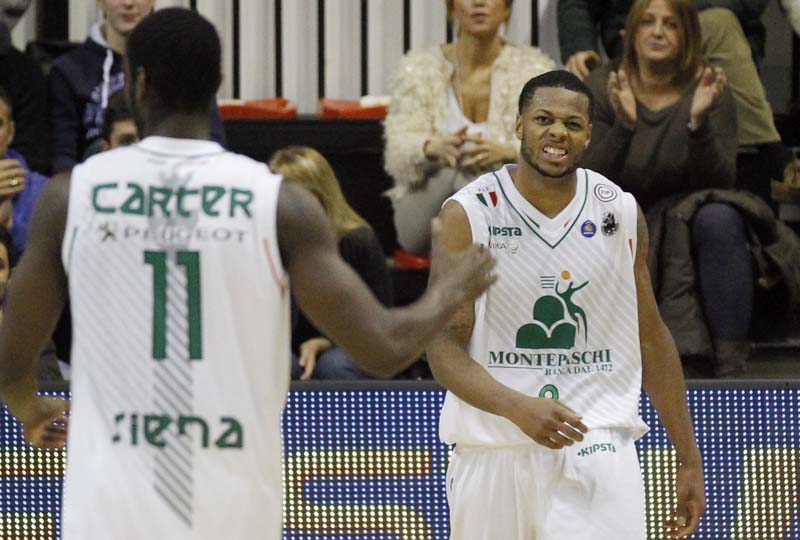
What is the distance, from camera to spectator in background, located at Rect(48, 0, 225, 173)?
25.1 feet

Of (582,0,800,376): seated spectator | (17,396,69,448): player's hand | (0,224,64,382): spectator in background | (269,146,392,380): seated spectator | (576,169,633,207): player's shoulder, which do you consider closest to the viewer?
(17,396,69,448): player's hand

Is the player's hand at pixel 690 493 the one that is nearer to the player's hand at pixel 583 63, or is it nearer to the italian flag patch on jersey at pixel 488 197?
the italian flag patch on jersey at pixel 488 197

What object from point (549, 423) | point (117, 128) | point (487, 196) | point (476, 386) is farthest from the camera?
point (117, 128)

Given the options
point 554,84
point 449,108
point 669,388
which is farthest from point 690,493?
point 449,108

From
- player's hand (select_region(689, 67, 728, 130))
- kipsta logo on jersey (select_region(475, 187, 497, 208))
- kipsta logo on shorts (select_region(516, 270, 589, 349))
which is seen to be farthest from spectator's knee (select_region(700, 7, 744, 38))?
kipsta logo on shorts (select_region(516, 270, 589, 349))

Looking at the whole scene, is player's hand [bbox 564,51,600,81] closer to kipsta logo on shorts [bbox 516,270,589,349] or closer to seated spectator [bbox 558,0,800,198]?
seated spectator [bbox 558,0,800,198]

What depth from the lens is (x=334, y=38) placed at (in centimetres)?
899

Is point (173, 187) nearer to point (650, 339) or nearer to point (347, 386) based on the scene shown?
point (650, 339)

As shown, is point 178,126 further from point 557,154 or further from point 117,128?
point 117,128

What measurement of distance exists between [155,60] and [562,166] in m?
1.56

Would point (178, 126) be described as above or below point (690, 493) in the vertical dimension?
above

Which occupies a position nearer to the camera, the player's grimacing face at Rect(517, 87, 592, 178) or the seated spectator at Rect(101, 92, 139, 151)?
the player's grimacing face at Rect(517, 87, 592, 178)

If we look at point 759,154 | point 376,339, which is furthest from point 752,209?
point 376,339

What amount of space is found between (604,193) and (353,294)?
1496mm
